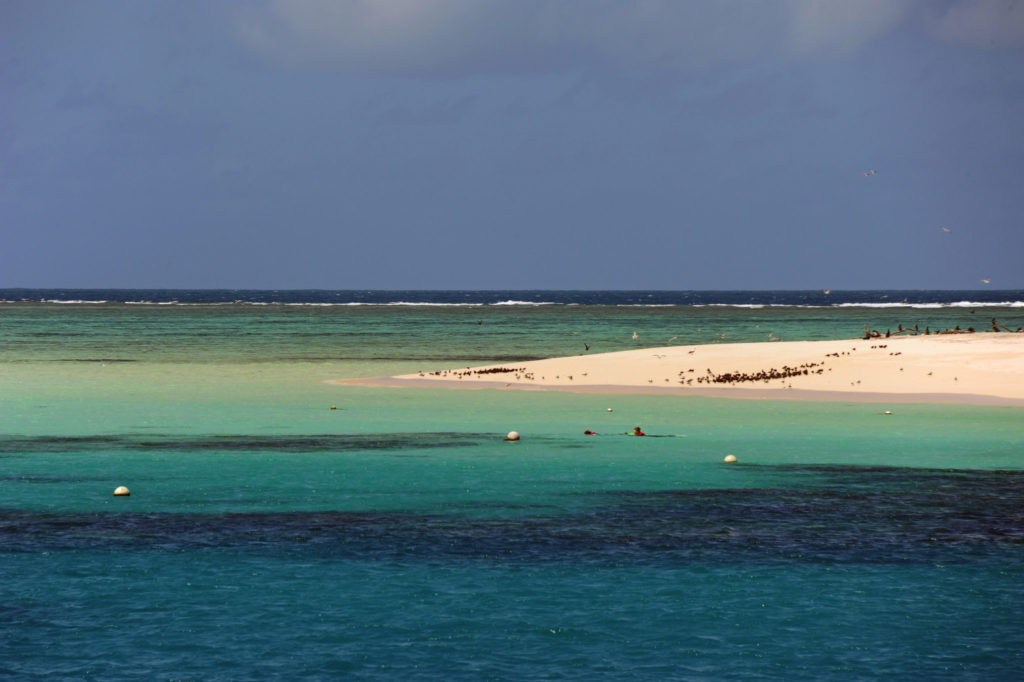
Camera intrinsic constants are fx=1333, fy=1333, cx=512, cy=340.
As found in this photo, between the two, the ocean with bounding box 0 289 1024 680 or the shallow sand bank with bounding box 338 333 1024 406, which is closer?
the ocean with bounding box 0 289 1024 680

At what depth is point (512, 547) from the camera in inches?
640

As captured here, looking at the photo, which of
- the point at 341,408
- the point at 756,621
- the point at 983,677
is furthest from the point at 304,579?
the point at 341,408

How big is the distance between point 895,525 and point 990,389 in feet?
72.8

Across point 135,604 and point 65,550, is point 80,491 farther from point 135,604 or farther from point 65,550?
point 135,604

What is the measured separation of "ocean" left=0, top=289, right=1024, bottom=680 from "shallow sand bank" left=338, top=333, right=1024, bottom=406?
224 inches

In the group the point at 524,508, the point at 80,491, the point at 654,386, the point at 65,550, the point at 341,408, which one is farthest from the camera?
the point at 654,386

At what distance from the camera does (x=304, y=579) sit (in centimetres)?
1463

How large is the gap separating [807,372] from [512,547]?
2844 centimetres

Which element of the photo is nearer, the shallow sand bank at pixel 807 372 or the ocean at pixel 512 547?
the ocean at pixel 512 547

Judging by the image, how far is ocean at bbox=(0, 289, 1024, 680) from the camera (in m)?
12.1

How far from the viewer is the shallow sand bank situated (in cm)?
3881

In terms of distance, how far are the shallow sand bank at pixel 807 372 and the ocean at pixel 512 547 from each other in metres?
5.68

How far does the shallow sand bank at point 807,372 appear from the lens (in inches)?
1528

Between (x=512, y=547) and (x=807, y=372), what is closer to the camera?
(x=512, y=547)
